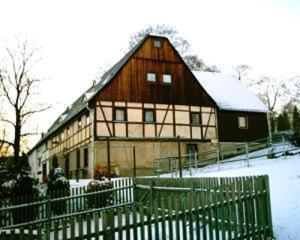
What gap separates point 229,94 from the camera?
117 ft

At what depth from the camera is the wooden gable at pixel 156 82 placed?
2898cm

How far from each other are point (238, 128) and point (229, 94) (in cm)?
372

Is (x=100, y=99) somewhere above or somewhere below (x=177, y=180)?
above

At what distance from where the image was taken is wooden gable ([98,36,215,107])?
2898 cm

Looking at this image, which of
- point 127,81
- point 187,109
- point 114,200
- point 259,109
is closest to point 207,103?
point 187,109

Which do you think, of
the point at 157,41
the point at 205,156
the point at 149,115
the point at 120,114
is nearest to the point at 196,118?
the point at 205,156

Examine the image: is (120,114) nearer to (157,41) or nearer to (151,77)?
(151,77)

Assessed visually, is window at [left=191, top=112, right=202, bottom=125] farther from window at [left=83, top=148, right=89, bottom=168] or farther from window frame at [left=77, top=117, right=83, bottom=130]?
window frame at [left=77, top=117, right=83, bottom=130]

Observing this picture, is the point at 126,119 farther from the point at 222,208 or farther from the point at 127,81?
the point at 222,208

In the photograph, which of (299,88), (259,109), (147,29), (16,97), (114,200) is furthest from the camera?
(299,88)

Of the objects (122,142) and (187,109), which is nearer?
(122,142)

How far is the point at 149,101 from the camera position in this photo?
98.0ft

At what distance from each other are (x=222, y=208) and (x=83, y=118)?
80.1ft

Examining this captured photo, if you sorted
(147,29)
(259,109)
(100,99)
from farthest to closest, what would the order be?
(147,29) < (259,109) < (100,99)
